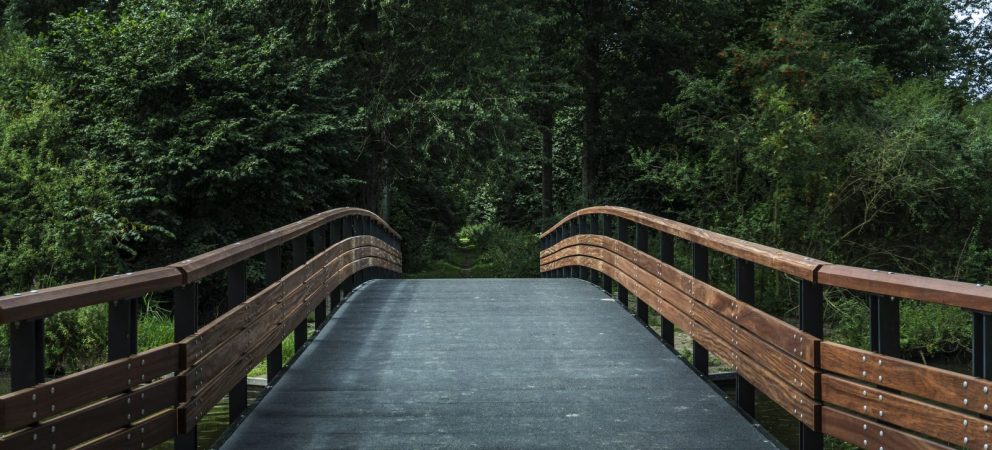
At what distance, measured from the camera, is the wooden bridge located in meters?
3.37

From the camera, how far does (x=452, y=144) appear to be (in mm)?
22797

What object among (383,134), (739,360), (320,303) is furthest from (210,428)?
(383,134)

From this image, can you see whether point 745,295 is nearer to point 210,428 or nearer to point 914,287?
point 914,287

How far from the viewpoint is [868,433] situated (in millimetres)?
3939

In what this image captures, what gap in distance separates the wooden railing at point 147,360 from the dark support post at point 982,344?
3025 mm

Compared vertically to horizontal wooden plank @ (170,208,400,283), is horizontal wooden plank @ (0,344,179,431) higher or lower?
lower

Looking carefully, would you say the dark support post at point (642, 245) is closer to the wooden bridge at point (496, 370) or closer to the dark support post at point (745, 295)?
the wooden bridge at point (496, 370)

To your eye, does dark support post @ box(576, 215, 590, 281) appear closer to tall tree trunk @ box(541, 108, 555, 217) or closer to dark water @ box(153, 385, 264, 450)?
dark water @ box(153, 385, 264, 450)

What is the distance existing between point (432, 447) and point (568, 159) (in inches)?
1168

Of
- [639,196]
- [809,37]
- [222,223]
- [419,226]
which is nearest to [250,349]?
[222,223]

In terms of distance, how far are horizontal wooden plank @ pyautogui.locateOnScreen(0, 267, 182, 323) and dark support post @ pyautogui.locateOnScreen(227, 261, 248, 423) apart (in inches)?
40.3

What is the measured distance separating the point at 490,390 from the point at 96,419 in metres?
2.93

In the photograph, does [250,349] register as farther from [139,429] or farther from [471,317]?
[471,317]

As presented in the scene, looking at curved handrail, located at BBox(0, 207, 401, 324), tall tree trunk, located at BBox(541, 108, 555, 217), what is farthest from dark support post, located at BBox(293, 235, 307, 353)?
tall tree trunk, located at BBox(541, 108, 555, 217)
